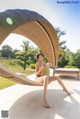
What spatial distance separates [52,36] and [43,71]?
229 cm

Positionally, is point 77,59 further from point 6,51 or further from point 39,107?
point 39,107

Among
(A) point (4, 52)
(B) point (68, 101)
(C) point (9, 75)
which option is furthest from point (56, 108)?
(A) point (4, 52)

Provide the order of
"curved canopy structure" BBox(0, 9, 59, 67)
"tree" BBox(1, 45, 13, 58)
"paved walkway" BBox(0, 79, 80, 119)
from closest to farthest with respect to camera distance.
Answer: "paved walkway" BBox(0, 79, 80, 119) < "curved canopy structure" BBox(0, 9, 59, 67) < "tree" BBox(1, 45, 13, 58)

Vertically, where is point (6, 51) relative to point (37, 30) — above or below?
above

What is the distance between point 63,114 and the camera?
106 inches

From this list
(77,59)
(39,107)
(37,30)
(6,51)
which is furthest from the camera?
(6,51)

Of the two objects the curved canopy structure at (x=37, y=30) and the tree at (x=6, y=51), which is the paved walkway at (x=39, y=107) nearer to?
the curved canopy structure at (x=37, y=30)

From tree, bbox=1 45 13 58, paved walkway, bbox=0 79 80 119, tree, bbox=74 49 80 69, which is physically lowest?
paved walkway, bbox=0 79 80 119

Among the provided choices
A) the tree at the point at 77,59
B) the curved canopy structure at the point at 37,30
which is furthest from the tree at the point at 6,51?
the curved canopy structure at the point at 37,30

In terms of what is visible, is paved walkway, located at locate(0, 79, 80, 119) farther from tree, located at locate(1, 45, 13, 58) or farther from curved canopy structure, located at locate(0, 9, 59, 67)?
tree, located at locate(1, 45, 13, 58)

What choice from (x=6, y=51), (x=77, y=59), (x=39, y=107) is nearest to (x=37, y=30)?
(x=39, y=107)

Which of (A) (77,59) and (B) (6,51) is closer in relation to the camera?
(A) (77,59)

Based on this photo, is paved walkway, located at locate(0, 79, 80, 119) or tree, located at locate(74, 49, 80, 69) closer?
paved walkway, located at locate(0, 79, 80, 119)

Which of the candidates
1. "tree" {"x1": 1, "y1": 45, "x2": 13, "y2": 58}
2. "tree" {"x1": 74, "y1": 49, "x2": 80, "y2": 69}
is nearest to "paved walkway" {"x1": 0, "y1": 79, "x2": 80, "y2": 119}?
"tree" {"x1": 74, "y1": 49, "x2": 80, "y2": 69}
